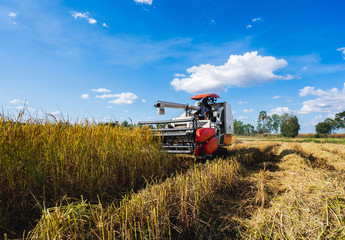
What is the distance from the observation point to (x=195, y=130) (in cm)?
→ 514

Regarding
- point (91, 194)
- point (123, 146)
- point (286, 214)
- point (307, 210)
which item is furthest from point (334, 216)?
point (123, 146)

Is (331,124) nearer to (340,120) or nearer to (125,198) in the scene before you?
(340,120)

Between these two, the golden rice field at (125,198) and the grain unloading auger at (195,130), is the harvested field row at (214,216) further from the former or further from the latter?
the grain unloading auger at (195,130)

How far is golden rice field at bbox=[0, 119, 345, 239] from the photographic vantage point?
76.1 inches

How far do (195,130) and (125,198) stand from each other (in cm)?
288

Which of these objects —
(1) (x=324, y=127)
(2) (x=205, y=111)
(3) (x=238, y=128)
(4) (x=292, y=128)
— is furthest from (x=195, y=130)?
(3) (x=238, y=128)

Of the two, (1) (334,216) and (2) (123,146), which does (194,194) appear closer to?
(1) (334,216)

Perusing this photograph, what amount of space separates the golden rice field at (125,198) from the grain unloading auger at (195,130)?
1170mm

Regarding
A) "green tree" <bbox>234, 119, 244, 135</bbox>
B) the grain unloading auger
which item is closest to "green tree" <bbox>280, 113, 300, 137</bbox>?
"green tree" <bbox>234, 119, 244, 135</bbox>

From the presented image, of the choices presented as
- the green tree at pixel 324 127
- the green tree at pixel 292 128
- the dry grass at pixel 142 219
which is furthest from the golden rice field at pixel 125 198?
the green tree at pixel 324 127

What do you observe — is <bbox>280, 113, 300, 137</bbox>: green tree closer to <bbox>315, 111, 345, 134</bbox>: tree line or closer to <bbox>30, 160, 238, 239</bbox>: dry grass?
<bbox>315, 111, 345, 134</bbox>: tree line

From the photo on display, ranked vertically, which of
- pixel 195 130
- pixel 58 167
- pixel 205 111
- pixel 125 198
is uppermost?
pixel 205 111

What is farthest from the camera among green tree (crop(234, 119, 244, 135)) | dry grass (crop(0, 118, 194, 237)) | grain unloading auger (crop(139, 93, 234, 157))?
green tree (crop(234, 119, 244, 135))

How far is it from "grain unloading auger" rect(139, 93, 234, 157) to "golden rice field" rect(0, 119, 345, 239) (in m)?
1.17
